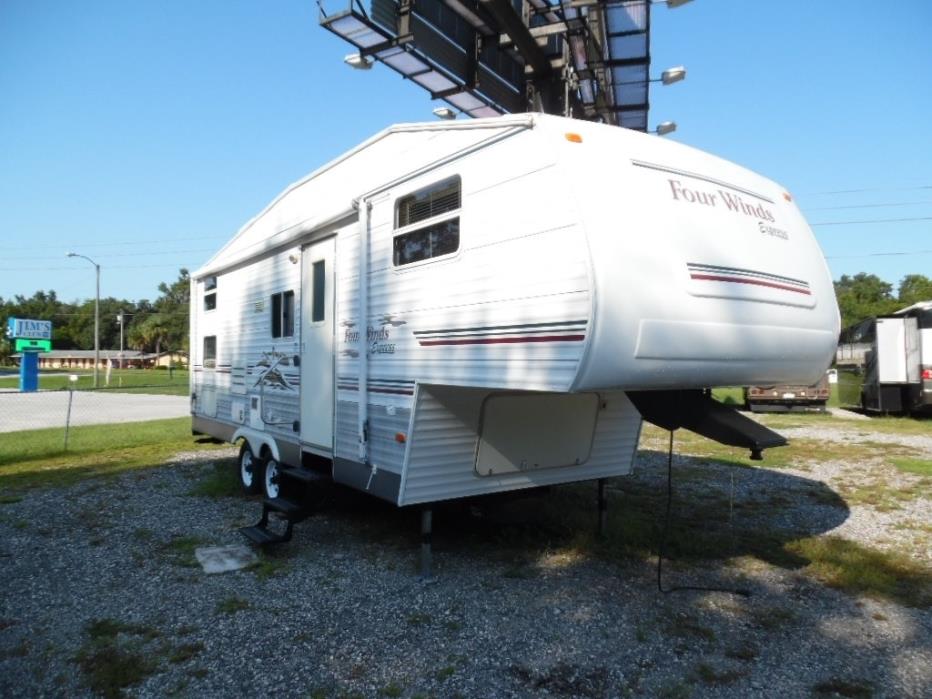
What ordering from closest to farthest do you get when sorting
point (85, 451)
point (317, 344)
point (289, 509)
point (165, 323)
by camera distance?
point (289, 509) → point (317, 344) → point (85, 451) → point (165, 323)

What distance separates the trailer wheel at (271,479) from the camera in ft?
23.1

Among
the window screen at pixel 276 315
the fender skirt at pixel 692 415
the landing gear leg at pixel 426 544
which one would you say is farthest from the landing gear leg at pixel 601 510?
the window screen at pixel 276 315

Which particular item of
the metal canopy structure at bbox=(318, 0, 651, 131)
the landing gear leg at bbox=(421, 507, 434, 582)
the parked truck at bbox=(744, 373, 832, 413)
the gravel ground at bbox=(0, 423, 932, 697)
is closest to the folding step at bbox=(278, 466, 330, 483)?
the gravel ground at bbox=(0, 423, 932, 697)

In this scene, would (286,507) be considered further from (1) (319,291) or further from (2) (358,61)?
(2) (358,61)

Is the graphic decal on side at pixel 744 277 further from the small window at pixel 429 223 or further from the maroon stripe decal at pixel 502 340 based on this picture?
the small window at pixel 429 223

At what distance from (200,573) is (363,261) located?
2757mm

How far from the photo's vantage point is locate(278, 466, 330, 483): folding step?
5.86 m

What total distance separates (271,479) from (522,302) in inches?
171

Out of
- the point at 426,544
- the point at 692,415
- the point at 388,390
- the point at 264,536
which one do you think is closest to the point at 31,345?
the point at 264,536

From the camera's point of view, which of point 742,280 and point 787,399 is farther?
point 787,399

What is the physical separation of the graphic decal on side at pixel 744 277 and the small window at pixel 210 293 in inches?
266

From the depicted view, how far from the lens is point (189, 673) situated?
3.68 metres

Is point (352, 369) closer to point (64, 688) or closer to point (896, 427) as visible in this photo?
point (64, 688)

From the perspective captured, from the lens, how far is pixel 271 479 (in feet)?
23.6
